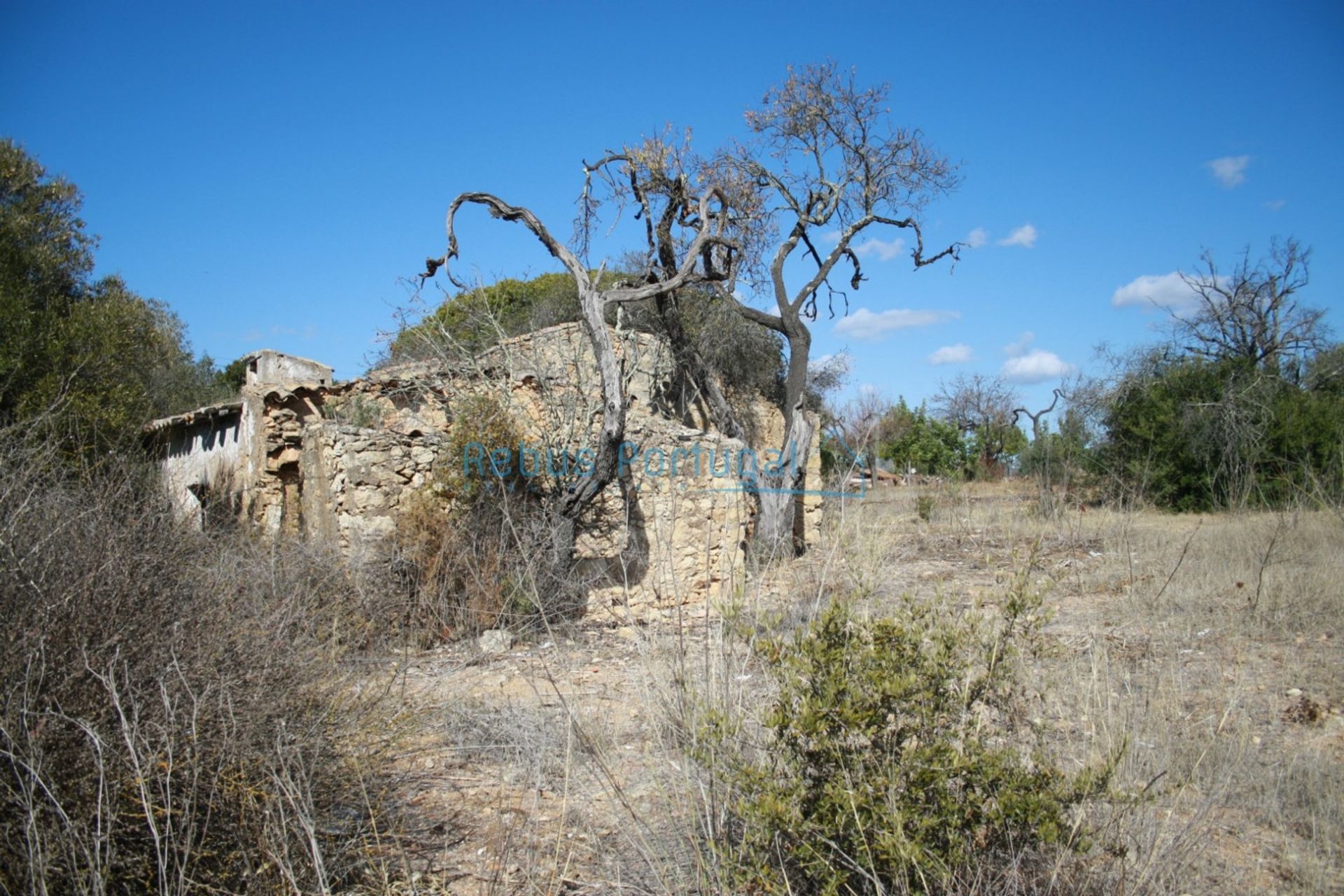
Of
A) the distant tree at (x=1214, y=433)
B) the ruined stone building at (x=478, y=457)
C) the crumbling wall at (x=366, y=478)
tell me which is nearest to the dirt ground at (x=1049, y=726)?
the ruined stone building at (x=478, y=457)

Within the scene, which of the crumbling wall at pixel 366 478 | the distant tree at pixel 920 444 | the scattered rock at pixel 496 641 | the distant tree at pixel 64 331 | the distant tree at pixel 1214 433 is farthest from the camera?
the distant tree at pixel 920 444

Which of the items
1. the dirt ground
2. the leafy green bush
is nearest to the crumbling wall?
the dirt ground

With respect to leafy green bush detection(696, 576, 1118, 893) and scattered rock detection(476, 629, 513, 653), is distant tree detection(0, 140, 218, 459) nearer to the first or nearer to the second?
scattered rock detection(476, 629, 513, 653)

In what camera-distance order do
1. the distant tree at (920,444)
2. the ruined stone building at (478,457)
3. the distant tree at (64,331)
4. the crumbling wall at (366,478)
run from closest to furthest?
1. the crumbling wall at (366,478)
2. the ruined stone building at (478,457)
3. the distant tree at (64,331)
4. the distant tree at (920,444)

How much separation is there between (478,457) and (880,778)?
226 inches

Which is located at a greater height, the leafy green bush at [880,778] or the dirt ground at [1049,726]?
the leafy green bush at [880,778]

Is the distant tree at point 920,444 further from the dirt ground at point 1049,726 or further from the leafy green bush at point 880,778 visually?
the leafy green bush at point 880,778

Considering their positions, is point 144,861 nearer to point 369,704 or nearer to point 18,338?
point 369,704

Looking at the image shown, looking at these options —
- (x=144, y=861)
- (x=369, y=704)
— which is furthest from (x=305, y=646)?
(x=144, y=861)

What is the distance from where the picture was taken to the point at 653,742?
12.0 feet

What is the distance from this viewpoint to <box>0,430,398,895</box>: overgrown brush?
227 centimetres

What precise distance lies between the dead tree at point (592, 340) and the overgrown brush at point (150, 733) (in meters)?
4.40

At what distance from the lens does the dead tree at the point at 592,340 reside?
25.0 feet

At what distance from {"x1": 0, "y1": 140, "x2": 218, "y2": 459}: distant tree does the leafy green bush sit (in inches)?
371
